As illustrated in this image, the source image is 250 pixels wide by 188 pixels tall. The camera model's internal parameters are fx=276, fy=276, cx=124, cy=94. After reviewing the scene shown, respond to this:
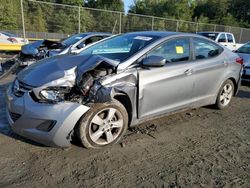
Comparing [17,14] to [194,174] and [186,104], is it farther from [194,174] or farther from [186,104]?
[194,174]

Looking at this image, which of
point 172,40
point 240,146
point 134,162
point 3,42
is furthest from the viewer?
point 3,42

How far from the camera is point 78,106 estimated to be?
3.44 m

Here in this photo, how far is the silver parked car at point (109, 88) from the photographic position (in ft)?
11.2

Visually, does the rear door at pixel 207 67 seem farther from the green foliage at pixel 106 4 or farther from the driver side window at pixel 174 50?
the green foliage at pixel 106 4

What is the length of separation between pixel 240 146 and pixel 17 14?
14607 millimetres

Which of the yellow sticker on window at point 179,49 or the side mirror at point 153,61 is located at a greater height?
the yellow sticker on window at point 179,49

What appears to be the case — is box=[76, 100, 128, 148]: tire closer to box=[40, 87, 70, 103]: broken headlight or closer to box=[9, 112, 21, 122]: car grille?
box=[40, 87, 70, 103]: broken headlight

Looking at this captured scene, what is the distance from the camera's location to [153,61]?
13.0ft

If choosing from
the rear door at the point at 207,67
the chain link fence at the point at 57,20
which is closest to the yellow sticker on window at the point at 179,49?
the rear door at the point at 207,67

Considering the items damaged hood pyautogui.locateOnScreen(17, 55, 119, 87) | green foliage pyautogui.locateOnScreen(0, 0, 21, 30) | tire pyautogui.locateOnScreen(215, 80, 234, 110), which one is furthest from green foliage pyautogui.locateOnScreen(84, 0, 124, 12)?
damaged hood pyautogui.locateOnScreen(17, 55, 119, 87)

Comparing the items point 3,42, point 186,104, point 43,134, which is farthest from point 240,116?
point 3,42

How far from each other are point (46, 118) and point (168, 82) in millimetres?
1974

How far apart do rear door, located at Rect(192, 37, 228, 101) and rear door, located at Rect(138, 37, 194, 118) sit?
20 centimetres

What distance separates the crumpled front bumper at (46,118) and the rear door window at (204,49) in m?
2.46
